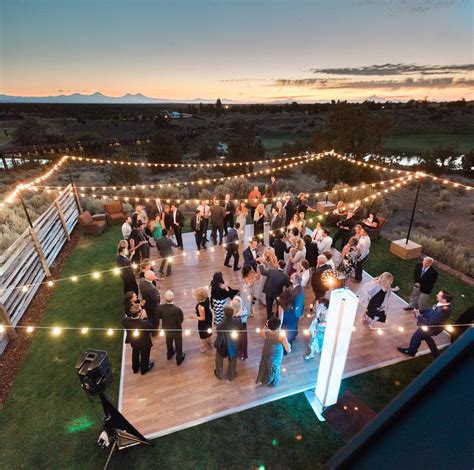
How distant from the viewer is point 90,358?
11.6 feet

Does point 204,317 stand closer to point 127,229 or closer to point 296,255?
point 296,255

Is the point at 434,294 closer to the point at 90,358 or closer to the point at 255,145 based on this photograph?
the point at 90,358

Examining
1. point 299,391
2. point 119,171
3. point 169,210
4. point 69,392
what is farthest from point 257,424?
point 119,171

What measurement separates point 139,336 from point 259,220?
5346 millimetres

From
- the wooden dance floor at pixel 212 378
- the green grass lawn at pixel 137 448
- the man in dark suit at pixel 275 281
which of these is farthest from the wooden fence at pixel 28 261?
the man in dark suit at pixel 275 281

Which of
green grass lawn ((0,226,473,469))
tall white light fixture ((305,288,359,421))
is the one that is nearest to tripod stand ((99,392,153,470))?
green grass lawn ((0,226,473,469))

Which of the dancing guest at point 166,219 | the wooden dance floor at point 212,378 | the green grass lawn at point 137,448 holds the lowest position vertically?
the green grass lawn at point 137,448

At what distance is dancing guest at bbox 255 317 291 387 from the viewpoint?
4332 mm

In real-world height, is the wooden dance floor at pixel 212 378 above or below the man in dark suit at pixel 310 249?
below

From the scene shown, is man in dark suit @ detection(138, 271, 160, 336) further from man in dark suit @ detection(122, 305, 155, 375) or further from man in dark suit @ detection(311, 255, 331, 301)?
man in dark suit @ detection(311, 255, 331, 301)

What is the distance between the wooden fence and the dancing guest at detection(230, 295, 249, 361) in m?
4.63

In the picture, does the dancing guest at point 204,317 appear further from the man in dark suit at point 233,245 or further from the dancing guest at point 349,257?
the dancing guest at point 349,257

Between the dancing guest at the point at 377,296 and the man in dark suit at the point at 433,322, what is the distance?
0.63 metres

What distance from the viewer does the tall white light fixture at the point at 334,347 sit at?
12.2 ft
